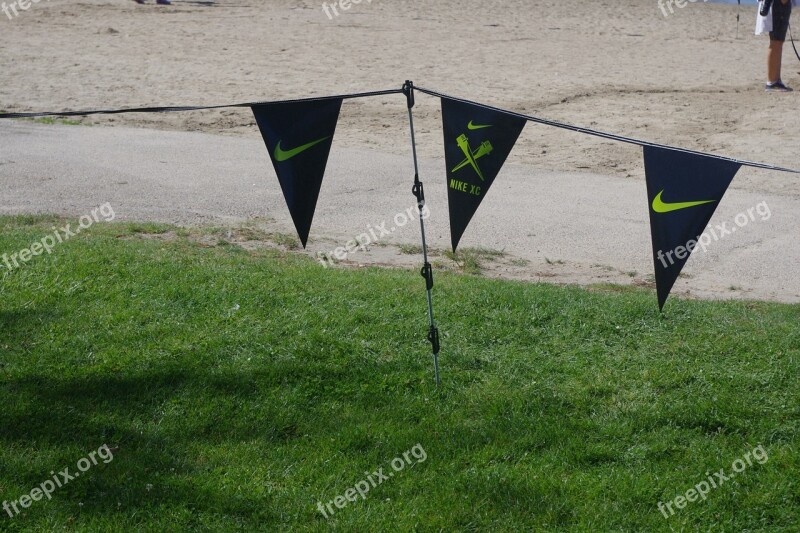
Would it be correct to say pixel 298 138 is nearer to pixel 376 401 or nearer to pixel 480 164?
pixel 480 164

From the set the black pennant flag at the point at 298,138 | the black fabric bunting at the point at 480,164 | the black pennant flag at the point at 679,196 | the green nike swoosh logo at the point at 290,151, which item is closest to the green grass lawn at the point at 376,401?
the black fabric bunting at the point at 480,164

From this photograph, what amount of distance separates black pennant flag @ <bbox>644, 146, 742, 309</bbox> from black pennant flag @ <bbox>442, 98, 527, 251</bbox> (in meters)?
0.84

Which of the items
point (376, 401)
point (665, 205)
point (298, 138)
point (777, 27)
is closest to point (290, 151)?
Result: point (298, 138)

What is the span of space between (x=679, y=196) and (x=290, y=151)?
2.41 metres

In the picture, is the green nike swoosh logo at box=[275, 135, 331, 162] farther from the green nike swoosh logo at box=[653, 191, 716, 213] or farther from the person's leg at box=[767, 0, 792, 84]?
the person's leg at box=[767, 0, 792, 84]

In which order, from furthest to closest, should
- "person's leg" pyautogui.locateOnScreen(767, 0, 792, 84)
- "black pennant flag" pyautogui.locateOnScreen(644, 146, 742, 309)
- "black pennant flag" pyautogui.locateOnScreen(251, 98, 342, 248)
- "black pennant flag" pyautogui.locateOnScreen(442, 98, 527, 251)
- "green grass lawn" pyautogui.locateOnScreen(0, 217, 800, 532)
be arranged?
"person's leg" pyautogui.locateOnScreen(767, 0, 792, 84)
"black pennant flag" pyautogui.locateOnScreen(251, 98, 342, 248)
"black pennant flag" pyautogui.locateOnScreen(442, 98, 527, 251)
"black pennant flag" pyautogui.locateOnScreen(644, 146, 742, 309)
"green grass lawn" pyautogui.locateOnScreen(0, 217, 800, 532)

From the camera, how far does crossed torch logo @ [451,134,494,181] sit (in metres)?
5.54

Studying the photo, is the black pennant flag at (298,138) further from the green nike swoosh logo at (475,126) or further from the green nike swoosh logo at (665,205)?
the green nike swoosh logo at (665,205)

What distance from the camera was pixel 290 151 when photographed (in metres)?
5.84

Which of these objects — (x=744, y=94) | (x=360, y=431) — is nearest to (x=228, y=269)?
(x=360, y=431)

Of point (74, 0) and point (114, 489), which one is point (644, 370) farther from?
point (74, 0)

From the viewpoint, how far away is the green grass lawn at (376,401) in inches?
190

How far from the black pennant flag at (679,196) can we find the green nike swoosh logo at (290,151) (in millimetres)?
2045

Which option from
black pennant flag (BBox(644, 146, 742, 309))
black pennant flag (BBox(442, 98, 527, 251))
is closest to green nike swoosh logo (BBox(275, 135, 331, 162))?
black pennant flag (BBox(442, 98, 527, 251))
